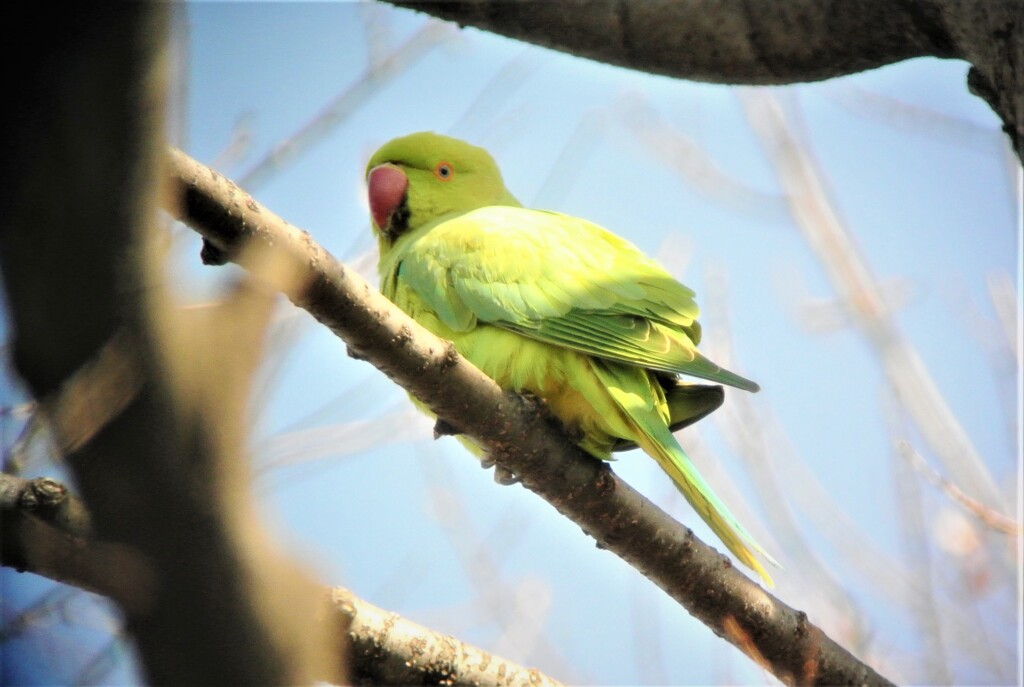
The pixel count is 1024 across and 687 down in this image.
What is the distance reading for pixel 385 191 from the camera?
4.18 meters

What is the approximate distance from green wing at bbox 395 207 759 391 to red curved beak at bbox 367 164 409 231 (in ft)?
2.20

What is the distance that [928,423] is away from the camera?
14.9ft

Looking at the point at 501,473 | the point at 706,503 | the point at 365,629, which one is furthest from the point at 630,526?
the point at 365,629

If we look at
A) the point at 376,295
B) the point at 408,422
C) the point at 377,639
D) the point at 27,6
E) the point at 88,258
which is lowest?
the point at 408,422

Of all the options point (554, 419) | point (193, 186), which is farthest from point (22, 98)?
point (554, 419)

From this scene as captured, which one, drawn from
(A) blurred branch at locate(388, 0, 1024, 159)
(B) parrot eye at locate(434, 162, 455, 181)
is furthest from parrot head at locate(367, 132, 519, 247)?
(A) blurred branch at locate(388, 0, 1024, 159)

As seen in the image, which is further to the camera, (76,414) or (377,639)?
(377,639)

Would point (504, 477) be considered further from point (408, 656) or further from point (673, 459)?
point (408, 656)

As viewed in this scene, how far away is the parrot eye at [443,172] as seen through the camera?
426 centimetres

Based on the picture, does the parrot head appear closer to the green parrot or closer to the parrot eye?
the parrot eye

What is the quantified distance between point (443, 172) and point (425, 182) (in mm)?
97

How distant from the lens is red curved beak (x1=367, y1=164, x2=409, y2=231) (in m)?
4.18

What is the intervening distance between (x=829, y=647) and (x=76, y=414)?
7.77 feet

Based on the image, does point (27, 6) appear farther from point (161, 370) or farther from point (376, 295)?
point (376, 295)
